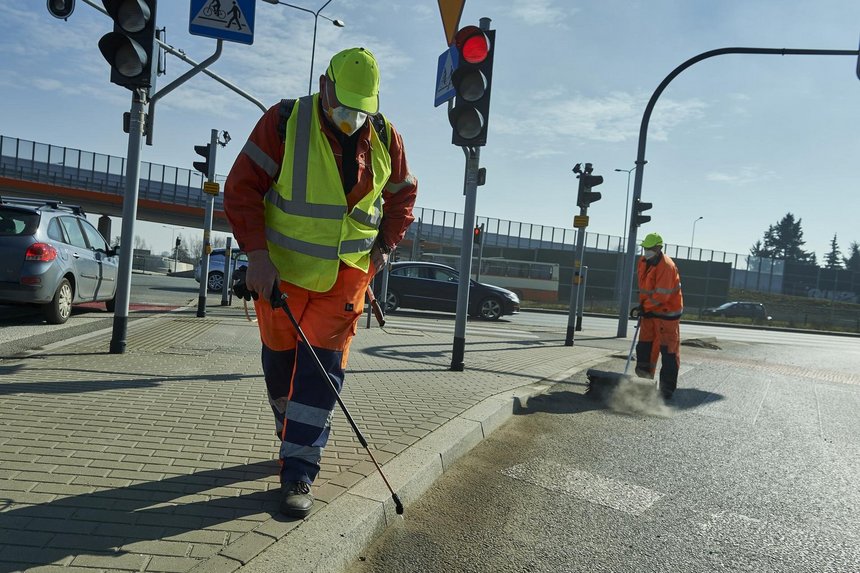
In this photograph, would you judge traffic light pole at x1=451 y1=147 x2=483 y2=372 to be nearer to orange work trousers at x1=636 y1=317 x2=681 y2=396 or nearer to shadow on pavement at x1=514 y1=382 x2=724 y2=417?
shadow on pavement at x1=514 y1=382 x2=724 y2=417

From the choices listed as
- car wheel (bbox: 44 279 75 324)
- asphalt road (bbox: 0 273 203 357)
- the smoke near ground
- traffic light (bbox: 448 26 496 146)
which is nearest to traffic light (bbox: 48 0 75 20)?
car wheel (bbox: 44 279 75 324)

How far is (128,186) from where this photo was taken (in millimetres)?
6859

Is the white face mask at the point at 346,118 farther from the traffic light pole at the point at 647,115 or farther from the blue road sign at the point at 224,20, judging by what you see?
the traffic light pole at the point at 647,115

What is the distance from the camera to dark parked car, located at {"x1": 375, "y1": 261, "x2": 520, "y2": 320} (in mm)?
19891

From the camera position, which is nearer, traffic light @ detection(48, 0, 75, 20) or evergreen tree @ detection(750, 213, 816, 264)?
traffic light @ detection(48, 0, 75, 20)

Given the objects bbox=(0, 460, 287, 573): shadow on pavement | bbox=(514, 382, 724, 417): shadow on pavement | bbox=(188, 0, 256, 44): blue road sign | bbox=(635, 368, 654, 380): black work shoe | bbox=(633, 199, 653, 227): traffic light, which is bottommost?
bbox=(514, 382, 724, 417): shadow on pavement

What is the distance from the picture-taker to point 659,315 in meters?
7.76

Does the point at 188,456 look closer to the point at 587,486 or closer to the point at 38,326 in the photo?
the point at 587,486

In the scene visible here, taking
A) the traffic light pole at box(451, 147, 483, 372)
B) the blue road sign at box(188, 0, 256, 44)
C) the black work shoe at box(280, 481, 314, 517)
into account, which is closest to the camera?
the black work shoe at box(280, 481, 314, 517)

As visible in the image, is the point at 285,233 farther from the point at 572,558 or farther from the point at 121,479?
the point at 572,558

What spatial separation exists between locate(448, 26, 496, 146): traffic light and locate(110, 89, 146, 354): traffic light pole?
3.28m

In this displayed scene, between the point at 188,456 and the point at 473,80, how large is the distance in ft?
16.7

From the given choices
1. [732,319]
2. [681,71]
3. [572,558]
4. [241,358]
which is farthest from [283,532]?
[732,319]

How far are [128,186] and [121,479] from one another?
14.9 feet
